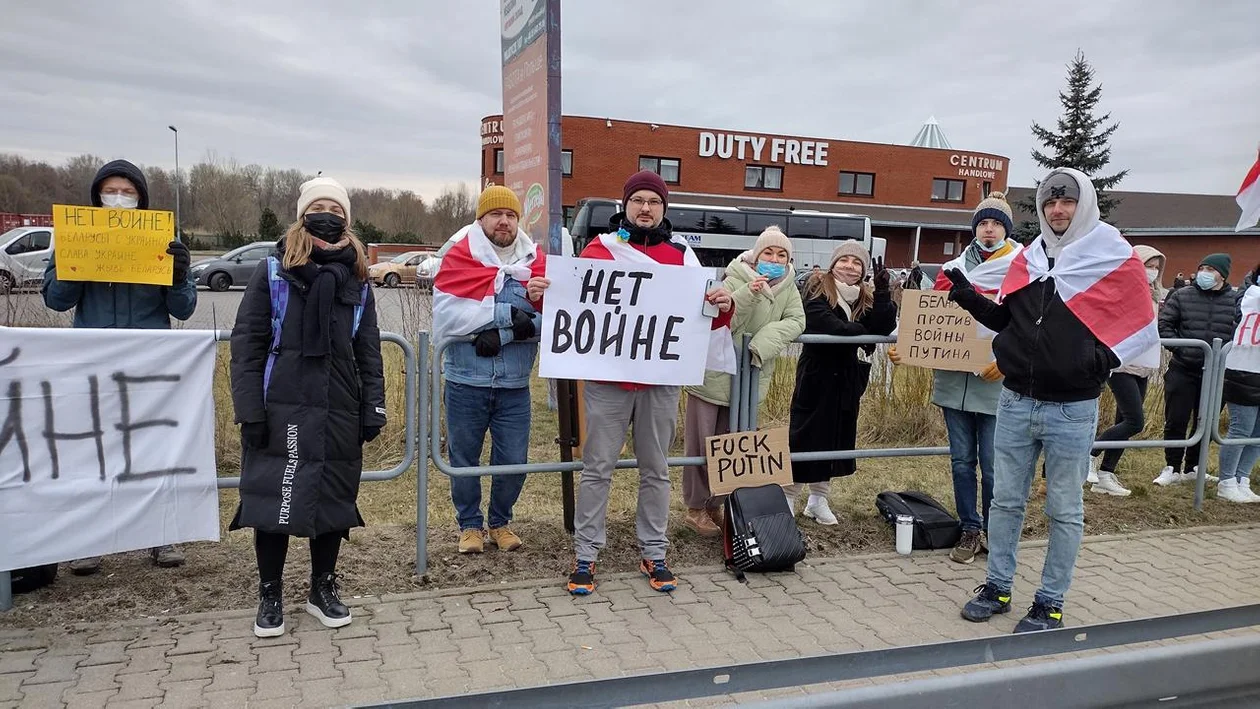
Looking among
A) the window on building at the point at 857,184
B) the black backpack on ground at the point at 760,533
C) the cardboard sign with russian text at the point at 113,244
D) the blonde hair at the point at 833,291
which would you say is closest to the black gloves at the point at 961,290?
the blonde hair at the point at 833,291

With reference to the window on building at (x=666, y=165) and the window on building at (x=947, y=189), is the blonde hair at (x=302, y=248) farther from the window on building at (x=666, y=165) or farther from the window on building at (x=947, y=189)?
the window on building at (x=947, y=189)

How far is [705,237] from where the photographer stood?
3544cm

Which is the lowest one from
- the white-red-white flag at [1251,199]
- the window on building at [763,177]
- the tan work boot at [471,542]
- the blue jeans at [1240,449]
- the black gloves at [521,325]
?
the tan work boot at [471,542]

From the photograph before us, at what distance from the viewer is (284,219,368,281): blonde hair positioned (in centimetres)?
353

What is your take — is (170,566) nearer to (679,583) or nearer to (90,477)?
(90,477)

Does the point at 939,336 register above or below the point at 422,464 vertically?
above

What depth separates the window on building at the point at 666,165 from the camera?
157 ft

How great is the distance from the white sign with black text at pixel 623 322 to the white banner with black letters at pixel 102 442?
1.71 meters

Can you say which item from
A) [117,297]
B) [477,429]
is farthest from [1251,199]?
[117,297]

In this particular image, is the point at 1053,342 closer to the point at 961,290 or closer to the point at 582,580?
the point at 961,290

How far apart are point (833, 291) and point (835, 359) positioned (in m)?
0.44

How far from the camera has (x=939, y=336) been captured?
16.3 ft

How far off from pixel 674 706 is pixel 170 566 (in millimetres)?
2883

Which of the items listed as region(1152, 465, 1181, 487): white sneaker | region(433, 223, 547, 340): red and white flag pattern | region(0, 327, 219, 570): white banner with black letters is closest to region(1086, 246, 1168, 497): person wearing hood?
region(1152, 465, 1181, 487): white sneaker
